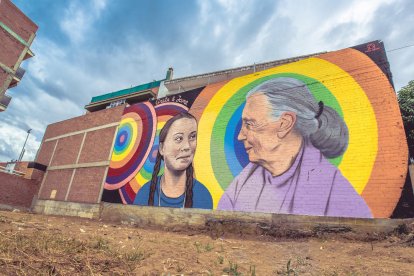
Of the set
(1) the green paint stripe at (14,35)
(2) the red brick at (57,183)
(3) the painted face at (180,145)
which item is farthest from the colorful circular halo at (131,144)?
(1) the green paint stripe at (14,35)

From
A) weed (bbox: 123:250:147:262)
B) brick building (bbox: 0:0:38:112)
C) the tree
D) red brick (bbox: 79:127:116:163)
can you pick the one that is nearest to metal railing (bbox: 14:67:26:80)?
brick building (bbox: 0:0:38:112)

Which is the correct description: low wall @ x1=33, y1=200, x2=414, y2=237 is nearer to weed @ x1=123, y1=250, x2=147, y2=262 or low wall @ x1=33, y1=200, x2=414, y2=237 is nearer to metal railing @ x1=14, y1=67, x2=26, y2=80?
weed @ x1=123, y1=250, x2=147, y2=262

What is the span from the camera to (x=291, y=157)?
888 cm

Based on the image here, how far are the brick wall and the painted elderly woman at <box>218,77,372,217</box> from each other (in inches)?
345

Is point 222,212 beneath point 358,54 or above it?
beneath

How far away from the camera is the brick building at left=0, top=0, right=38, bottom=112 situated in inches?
742

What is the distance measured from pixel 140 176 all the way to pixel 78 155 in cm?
637

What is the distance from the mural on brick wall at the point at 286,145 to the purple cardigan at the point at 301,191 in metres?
0.03

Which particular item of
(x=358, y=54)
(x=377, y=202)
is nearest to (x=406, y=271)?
(x=377, y=202)

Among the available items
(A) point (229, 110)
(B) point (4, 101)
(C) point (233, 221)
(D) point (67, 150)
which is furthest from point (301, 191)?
(B) point (4, 101)

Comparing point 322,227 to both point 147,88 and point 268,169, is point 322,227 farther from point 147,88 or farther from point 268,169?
point 147,88

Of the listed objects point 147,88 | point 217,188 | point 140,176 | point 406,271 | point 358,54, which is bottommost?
point 406,271

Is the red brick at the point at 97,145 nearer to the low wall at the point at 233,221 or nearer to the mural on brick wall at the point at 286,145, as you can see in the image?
the mural on brick wall at the point at 286,145

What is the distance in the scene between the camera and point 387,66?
822 centimetres
